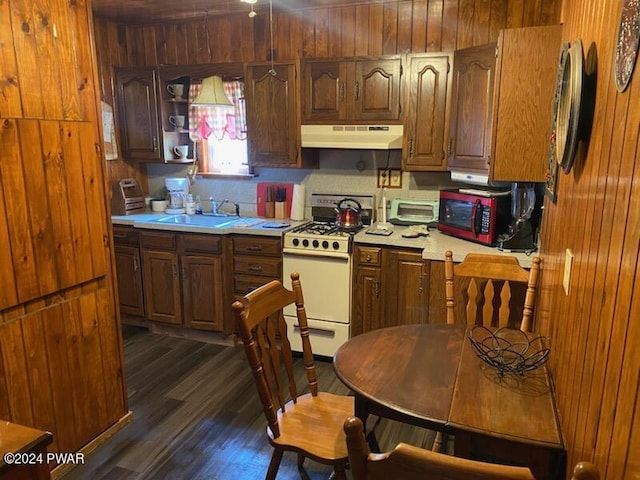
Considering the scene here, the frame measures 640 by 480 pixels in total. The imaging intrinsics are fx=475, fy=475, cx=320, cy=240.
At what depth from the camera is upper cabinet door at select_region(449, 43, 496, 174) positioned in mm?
2779

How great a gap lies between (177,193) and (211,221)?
66cm

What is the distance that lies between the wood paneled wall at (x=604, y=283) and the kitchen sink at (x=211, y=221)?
2.58 metres

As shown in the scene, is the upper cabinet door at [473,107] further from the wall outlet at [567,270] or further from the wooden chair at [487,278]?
the wall outlet at [567,270]

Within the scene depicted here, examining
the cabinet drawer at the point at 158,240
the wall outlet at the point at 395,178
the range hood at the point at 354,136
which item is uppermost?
the range hood at the point at 354,136

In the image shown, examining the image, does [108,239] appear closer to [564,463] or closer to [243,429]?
[243,429]

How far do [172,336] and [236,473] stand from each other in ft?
5.98

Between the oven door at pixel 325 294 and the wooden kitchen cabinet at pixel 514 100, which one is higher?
the wooden kitchen cabinet at pixel 514 100

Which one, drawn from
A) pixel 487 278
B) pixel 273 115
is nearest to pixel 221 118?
pixel 273 115

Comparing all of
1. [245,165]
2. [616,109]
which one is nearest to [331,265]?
[245,165]

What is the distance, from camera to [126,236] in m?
3.81

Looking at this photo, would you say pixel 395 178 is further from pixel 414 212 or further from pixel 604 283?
pixel 604 283

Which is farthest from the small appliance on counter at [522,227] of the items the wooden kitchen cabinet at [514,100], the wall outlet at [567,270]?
the wall outlet at [567,270]

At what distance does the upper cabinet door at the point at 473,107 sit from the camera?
278 centimetres

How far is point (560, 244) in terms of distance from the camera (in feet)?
5.18
